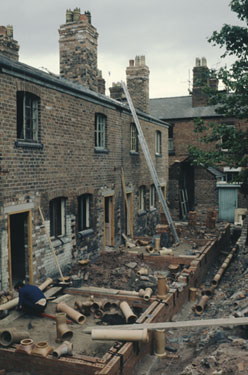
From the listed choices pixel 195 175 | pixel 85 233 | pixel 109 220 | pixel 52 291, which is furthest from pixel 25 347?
pixel 195 175

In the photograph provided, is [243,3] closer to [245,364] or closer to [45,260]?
[45,260]

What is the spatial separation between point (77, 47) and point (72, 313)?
11024 mm

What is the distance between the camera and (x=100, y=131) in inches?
578

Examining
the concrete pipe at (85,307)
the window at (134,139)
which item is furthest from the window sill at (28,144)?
the window at (134,139)

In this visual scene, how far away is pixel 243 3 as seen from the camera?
44.3ft

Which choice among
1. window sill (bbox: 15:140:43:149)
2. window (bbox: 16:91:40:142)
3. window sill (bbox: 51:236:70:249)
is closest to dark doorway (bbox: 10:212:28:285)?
window sill (bbox: 51:236:70:249)

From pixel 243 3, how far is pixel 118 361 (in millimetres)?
13138

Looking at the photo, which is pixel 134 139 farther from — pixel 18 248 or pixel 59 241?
pixel 18 248

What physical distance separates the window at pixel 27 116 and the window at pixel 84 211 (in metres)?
3.56

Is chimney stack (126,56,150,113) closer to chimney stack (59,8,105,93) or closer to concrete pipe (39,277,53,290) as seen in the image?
chimney stack (59,8,105,93)

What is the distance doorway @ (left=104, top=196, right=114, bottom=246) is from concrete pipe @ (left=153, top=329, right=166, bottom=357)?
24.8 ft

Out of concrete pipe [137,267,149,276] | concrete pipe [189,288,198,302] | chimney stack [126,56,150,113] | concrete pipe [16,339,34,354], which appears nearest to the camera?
concrete pipe [16,339,34,354]

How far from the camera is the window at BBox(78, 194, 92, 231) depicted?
13.3 metres

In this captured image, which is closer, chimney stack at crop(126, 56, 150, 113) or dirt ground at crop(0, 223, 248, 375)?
dirt ground at crop(0, 223, 248, 375)
